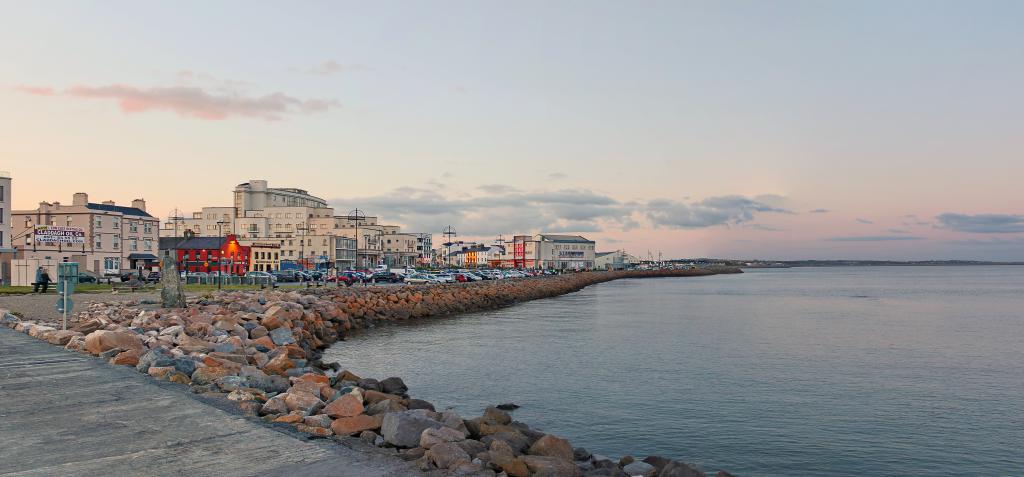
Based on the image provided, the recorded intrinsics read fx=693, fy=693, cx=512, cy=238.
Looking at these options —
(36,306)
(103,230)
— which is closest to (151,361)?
(36,306)

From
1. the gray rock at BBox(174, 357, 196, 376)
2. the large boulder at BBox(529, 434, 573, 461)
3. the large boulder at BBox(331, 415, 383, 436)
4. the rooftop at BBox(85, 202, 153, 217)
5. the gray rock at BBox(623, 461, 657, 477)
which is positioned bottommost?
the gray rock at BBox(623, 461, 657, 477)

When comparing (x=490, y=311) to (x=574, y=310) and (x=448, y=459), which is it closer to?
(x=574, y=310)

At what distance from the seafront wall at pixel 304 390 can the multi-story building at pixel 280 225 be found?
131510mm

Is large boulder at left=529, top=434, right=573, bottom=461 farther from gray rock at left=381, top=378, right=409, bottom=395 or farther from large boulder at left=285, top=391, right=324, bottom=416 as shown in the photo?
gray rock at left=381, top=378, right=409, bottom=395

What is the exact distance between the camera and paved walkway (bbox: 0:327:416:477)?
25.7 feet

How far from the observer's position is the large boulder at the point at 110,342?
650 inches

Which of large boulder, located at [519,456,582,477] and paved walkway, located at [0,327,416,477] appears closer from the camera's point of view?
paved walkway, located at [0,327,416,477]

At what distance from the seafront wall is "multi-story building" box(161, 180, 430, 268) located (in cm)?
13151

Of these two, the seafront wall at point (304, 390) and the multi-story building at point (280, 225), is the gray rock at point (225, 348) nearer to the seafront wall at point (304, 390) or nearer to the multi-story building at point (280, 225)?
the seafront wall at point (304, 390)

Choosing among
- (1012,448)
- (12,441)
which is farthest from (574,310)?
(12,441)

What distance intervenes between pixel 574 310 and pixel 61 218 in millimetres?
75564

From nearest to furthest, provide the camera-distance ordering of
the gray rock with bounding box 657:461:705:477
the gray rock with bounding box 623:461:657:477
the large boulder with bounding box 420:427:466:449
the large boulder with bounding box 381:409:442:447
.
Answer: the large boulder with bounding box 420:427:466:449, the large boulder with bounding box 381:409:442:447, the gray rock with bounding box 657:461:705:477, the gray rock with bounding box 623:461:657:477

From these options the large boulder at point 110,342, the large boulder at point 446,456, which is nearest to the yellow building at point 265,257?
the large boulder at point 110,342

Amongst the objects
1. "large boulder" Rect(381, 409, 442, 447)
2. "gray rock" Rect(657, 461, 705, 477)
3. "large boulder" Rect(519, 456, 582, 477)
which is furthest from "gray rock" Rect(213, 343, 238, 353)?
"gray rock" Rect(657, 461, 705, 477)
